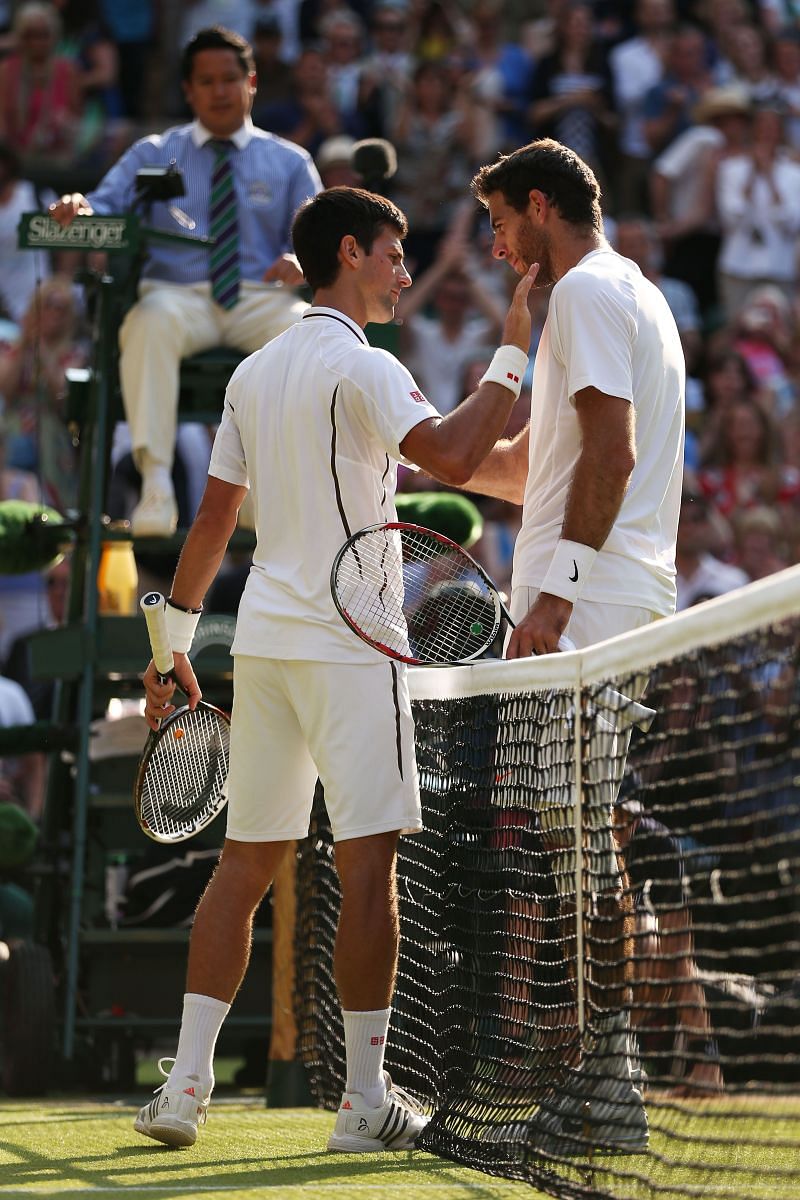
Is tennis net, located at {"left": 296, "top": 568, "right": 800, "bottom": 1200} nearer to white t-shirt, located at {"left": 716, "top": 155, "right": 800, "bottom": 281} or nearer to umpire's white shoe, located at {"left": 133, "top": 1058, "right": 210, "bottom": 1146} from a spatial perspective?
umpire's white shoe, located at {"left": 133, "top": 1058, "right": 210, "bottom": 1146}

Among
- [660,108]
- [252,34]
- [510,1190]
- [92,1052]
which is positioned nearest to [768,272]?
[660,108]

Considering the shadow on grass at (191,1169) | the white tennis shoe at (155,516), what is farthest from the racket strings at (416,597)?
the white tennis shoe at (155,516)

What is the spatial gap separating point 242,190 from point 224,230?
205mm

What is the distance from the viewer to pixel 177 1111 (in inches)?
187

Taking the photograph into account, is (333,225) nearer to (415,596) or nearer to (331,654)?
(415,596)

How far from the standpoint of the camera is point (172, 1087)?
476cm

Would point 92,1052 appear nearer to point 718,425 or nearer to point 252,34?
point 718,425

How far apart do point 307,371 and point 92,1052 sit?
371 cm

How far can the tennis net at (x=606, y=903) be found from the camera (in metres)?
3.68

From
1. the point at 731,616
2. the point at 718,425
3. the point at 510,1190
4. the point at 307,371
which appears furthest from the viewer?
the point at 718,425

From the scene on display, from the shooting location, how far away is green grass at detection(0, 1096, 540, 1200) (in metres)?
4.12

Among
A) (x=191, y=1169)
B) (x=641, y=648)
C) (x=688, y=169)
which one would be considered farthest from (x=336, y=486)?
(x=688, y=169)

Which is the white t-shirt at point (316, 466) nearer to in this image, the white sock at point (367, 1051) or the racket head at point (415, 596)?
the racket head at point (415, 596)

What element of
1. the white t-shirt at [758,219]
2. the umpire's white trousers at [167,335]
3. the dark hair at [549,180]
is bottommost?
the dark hair at [549,180]
